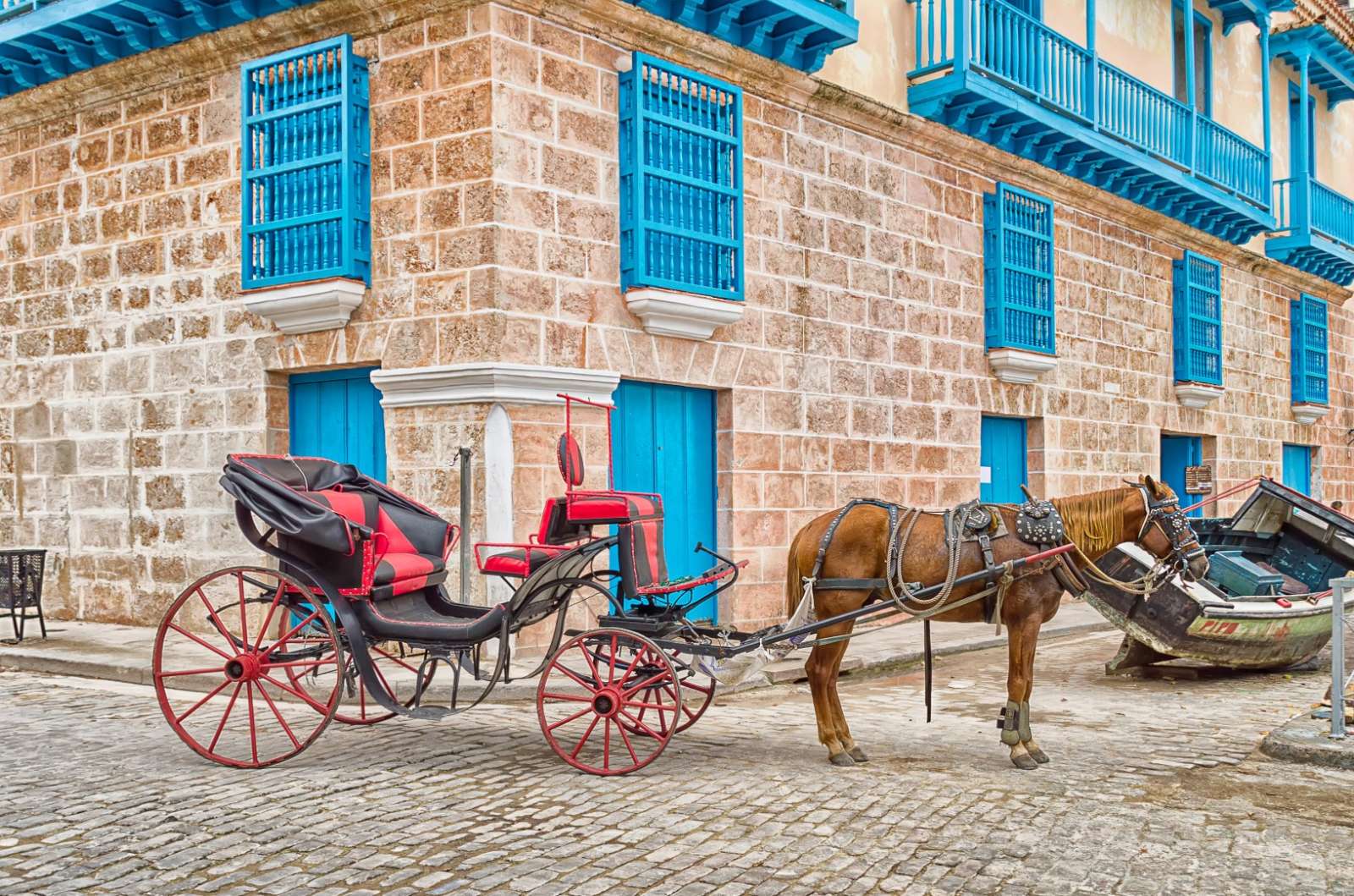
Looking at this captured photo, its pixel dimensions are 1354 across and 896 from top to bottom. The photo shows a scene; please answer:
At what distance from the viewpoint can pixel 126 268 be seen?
10852 millimetres

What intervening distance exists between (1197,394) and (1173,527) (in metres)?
11.6

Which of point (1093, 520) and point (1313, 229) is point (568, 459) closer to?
point (1093, 520)

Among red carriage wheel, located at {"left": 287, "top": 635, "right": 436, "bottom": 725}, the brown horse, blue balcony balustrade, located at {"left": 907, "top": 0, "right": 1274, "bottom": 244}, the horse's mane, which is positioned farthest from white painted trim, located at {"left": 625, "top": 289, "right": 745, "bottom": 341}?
the horse's mane

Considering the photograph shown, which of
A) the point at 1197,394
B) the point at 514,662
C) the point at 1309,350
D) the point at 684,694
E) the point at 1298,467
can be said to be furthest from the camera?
the point at 1298,467

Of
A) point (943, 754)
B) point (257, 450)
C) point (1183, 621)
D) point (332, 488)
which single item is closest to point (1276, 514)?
point (1183, 621)

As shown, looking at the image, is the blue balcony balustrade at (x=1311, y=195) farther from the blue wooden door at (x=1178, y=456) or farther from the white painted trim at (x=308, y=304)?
the white painted trim at (x=308, y=304)

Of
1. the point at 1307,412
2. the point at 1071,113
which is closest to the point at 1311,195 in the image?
the point at 1307,412

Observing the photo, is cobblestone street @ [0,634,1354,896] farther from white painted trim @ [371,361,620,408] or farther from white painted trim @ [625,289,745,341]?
white painted trim @ [625,289,745,341]

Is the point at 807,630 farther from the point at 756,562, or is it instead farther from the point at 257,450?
the point at 257,450

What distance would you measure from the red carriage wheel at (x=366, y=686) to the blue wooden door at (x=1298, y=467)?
647 inches

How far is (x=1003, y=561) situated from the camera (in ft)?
20.2

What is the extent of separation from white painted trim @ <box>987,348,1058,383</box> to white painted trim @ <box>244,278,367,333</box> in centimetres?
696

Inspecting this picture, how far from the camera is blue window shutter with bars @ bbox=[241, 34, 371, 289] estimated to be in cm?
921

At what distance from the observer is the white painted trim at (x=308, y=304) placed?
30.2ft
